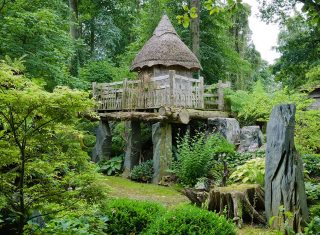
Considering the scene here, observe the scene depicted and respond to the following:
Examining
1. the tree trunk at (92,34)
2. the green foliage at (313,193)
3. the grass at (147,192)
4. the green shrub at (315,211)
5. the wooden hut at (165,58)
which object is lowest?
the grass at (147,192)

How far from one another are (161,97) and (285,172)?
6.58 m

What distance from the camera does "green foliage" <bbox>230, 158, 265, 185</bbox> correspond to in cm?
847

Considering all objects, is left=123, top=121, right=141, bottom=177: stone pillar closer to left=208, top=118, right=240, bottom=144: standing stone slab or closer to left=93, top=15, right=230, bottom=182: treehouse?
left=93, top=15, right=230, bottom=182: treehouse

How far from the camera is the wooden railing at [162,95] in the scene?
1212cm

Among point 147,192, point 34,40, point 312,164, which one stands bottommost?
point 147,192

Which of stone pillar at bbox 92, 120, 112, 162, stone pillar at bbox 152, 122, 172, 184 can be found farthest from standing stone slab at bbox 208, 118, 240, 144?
stone pillar at bbox 92, 120, 112, 162

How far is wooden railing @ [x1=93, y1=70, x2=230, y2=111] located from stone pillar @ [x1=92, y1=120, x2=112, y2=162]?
2.59 feet

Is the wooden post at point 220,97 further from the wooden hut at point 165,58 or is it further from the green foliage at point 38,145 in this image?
the green foliage at point 38,145

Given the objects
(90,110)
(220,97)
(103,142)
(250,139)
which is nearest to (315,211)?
(90,110)

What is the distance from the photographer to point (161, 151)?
12180 mm

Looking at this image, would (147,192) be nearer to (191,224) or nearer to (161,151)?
(161,151)

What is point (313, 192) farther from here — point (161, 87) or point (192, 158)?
point (161, 87)

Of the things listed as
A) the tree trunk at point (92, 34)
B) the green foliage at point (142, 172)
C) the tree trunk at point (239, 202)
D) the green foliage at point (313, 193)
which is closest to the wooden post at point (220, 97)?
the green foliage at point (142, 172)

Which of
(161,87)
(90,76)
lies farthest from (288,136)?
(90,76)
